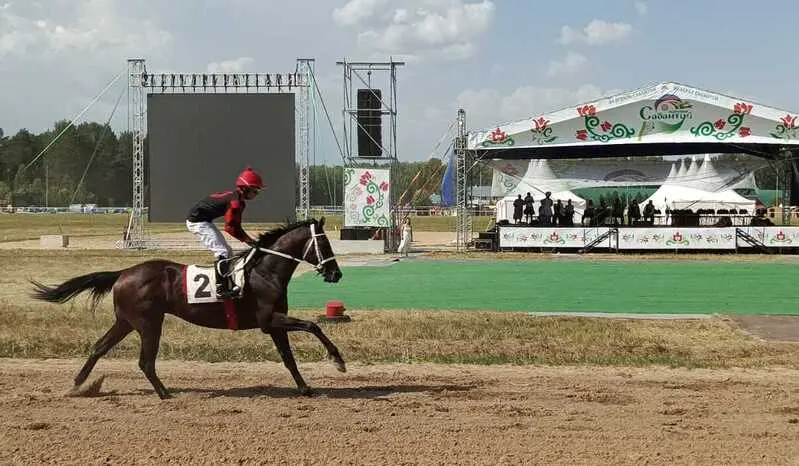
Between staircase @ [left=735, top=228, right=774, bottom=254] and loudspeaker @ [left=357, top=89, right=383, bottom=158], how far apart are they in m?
14.9

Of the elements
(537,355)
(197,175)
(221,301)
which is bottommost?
(537,355)

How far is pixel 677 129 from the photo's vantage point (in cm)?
3459

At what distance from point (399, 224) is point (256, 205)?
258 inches

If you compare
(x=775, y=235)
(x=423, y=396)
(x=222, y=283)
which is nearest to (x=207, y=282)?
(x=222, y=283)

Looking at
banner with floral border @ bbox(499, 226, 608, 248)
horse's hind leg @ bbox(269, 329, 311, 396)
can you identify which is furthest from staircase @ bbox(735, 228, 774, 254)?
horse's hind leg @ bbox(269, 329, 311, 396)

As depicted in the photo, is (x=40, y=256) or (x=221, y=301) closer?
(x=221, y=301)

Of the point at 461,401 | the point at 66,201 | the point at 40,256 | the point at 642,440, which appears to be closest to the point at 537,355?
the point at 461,401

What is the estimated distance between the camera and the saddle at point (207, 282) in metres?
9.23

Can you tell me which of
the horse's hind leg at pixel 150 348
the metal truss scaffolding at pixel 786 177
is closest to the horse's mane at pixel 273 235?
the horse's hind leg at pixel 150 348

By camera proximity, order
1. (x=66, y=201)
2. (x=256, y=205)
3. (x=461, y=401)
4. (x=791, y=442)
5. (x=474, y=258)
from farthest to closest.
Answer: (x=66, y=201), (x=256, y=205), (x=474, y=258), (x=461, y=401), (x=791, y=442)

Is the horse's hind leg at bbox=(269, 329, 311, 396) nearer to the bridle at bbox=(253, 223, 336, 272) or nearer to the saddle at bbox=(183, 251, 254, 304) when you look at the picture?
the saddle at bbox=(183, 251, 254, 304)

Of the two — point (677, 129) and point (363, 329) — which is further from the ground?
point (677, 129)

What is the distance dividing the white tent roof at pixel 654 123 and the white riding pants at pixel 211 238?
27.2 metres

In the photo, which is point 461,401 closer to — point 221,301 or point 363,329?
point 221,301
